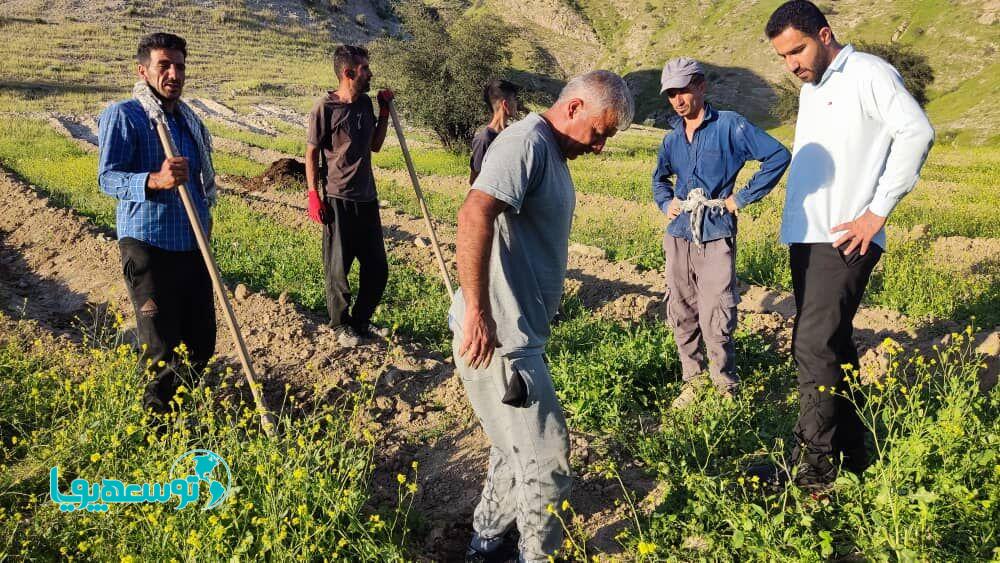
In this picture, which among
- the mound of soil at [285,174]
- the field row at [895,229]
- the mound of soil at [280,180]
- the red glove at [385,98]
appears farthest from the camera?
the mound of soil at [285,174]

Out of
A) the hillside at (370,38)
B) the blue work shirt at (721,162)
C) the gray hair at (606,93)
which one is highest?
the hillside at (370,38)

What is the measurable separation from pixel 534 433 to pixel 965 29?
65193 mm

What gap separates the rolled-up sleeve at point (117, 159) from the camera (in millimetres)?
3533

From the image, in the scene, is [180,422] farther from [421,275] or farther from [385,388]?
[421,275]

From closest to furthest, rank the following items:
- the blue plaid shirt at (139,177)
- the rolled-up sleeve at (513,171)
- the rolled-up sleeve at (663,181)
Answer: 1. the rolled-up sleeve at (513,171)
2. the blue plaid shirt at (139,177)
3. the rolled-up sleeve at (663,181)

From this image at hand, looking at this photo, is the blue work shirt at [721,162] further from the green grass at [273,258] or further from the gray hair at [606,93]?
the green grass at [273,258]

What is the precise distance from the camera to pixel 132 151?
3648mm

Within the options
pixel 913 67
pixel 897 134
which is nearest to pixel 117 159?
pixel 897 134

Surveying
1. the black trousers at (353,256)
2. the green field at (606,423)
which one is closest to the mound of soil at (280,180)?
the green field at (606,423)

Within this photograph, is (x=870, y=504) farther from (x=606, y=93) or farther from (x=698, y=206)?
(x=606, y=93)

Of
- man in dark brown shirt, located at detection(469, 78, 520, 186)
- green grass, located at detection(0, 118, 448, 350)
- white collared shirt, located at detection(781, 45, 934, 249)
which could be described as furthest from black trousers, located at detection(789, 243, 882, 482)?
man in dark brown shirt, located at detection(469, 78, 520, 186)

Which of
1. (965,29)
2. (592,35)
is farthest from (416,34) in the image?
(592,35)

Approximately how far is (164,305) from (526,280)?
2.32 metres

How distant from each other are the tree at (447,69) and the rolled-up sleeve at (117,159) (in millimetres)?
17658
